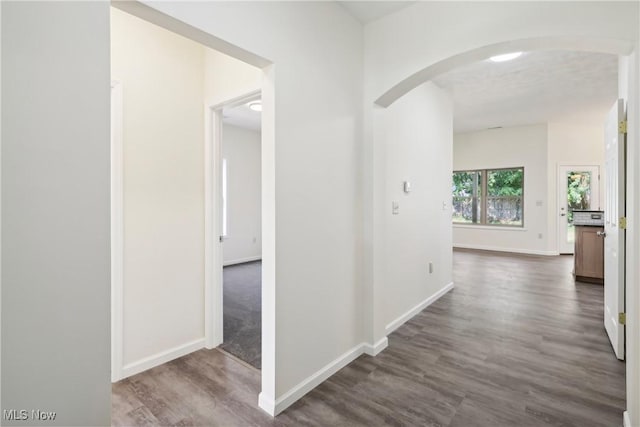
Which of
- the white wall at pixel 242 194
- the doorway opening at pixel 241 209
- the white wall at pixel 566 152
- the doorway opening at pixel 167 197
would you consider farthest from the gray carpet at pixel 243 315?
the white wall at pixel 566 152

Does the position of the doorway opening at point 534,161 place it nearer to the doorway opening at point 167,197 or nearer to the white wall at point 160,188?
the doorway opening at point 167,197

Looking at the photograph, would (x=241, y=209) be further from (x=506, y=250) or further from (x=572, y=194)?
(x=572, y=194)

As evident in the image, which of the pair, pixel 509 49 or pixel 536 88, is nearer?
pixel 509 49

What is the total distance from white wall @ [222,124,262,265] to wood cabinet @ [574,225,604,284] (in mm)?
6106

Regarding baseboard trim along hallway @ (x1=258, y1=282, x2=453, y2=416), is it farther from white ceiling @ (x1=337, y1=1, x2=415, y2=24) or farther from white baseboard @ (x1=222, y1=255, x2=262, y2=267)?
white baseboard @ (x1=222, y1=255, x2=262, y2=267)

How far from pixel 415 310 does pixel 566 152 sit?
6.60 metres

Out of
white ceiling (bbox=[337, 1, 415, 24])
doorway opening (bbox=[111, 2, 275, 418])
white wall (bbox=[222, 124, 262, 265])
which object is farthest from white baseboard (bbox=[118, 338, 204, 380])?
white wall (bbox=[222, 124, 262, 265])

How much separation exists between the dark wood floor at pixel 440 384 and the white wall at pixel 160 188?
1.04ft

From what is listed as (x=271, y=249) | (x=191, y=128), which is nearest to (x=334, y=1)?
(x=191, y=128)

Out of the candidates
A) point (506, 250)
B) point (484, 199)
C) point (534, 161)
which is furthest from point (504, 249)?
point (534, 161)

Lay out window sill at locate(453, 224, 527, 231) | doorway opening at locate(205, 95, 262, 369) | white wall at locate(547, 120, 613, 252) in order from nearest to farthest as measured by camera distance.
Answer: doorway opening at locate(205, 95, 262, 369)
white wall at locate(547, 120, 613, 252)
window sill at locate(453, 224, 527, 231)

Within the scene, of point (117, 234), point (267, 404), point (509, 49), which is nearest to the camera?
point (267, 404)

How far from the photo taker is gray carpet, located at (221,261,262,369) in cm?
278

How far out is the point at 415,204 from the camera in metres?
3.64
